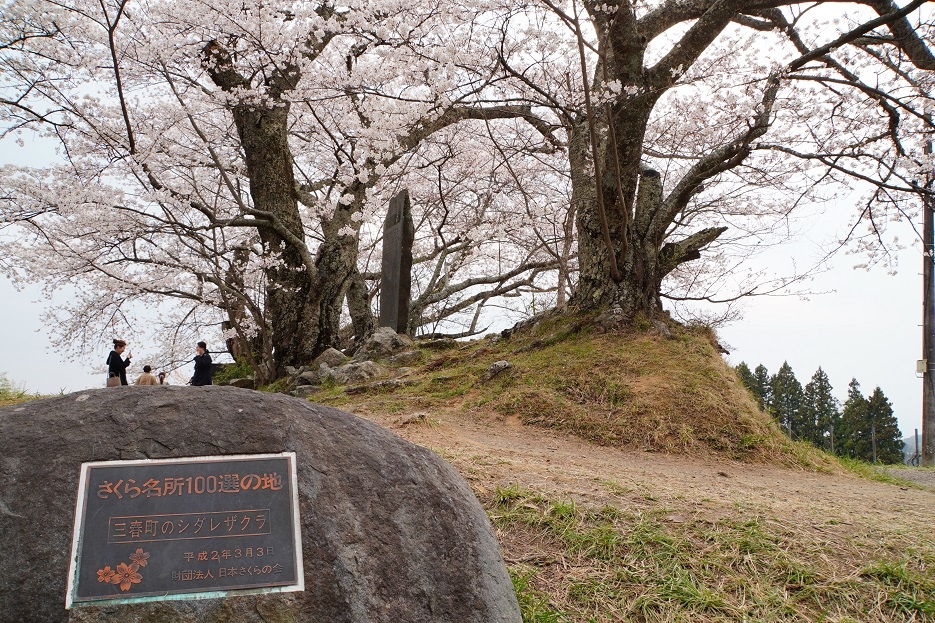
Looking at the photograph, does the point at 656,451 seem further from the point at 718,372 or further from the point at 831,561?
the point at 831,561

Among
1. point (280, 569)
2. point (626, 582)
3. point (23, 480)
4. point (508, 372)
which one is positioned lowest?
point (626, 582)

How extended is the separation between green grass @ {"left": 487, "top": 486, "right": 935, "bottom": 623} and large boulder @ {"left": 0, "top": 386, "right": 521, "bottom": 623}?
748 millimetres

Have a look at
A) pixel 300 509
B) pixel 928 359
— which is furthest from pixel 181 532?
pixel 928 359

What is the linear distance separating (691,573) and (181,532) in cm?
264

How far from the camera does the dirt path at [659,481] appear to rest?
175 inches

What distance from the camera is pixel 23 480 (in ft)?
8.07

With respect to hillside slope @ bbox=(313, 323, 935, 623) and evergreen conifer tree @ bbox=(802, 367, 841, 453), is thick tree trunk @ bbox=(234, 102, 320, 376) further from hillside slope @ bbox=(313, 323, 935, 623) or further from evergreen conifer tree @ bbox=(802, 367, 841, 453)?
evergreen conifer tree @ bbox=(802, 367, 841, 453)

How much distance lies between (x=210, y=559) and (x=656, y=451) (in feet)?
19.7

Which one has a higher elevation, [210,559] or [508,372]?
[508,372]

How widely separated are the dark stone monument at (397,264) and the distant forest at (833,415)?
12.9 meters

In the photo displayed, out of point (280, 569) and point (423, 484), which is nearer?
point (280, 569)

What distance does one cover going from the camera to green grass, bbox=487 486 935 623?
3.29 meters

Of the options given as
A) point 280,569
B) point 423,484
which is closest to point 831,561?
point 423,484

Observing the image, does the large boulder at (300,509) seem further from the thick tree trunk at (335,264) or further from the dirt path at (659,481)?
the thick tree trunk at (335,264)
